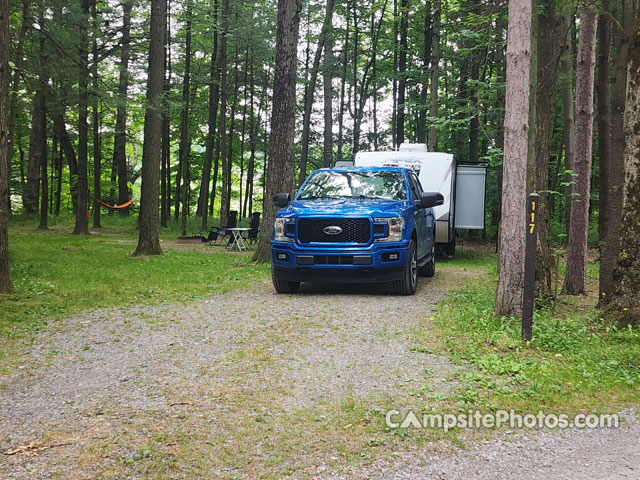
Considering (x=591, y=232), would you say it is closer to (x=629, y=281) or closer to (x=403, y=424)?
(x=629, y=281)

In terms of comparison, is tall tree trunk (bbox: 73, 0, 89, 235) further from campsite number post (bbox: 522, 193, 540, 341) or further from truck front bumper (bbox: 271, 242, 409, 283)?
campsite number post (bbox: 522, 193, 540, 341)

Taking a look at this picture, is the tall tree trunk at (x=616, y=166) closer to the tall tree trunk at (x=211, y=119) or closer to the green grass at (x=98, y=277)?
the green grass at (x=98, y=277)

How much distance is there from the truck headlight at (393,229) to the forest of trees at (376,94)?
76.1 inches

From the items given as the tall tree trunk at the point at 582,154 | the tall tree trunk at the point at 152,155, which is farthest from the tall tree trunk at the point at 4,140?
the tall tree trunk at the point at 582,154

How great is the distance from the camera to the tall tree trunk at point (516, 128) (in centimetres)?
704

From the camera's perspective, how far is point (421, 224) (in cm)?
1108

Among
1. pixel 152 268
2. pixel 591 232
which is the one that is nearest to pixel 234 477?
pixel 152 268

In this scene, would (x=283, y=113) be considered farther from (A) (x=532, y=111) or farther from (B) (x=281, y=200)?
(A) (x=532, y=111)

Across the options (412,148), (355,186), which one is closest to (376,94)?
(412,148)

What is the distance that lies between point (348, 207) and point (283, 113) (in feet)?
18.3

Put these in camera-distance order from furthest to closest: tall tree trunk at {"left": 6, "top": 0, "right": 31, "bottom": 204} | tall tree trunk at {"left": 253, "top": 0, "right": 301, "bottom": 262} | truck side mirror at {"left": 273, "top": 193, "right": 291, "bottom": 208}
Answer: tall tree trunk at {"left": 6, "top": 0, "right": 31, "bottom": 204} < tall tree trunk at {"left": 253, "top": 0, "right": 301, "bottom": 262} < truck side mirror at {"left": 273, "top": 193, "right": 291, "bottom": 208}

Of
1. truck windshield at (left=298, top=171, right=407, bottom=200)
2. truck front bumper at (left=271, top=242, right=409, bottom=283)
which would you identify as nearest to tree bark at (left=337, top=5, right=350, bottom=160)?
truck windshield at (left=298, top=171, right=407, bottom=200)

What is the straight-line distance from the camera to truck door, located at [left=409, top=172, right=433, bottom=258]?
422 inches

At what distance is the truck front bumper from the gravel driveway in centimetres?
122
